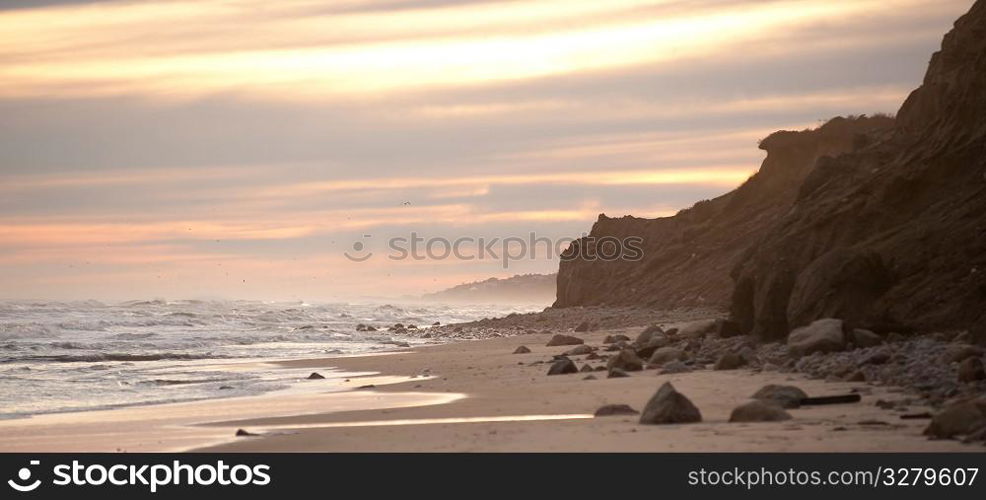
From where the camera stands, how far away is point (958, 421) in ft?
36.8

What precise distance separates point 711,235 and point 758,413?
164 feet

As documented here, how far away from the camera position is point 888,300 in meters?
22.0

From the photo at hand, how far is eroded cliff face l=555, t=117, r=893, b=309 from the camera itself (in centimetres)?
5650

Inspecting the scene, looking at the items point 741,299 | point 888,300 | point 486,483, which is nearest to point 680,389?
point 888,300

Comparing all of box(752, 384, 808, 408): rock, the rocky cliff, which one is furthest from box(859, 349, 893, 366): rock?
box(752, 384, 808, 408): rock

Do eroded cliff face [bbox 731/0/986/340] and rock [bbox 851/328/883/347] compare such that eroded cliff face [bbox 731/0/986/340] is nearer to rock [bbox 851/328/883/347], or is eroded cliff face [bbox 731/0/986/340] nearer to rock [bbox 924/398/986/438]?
rock [bbox 851/328/883/347]

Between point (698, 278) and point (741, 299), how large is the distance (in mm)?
30915

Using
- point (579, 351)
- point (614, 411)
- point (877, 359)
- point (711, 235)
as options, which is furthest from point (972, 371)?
point (711, 235)

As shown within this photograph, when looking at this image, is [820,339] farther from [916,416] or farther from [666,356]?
[916,416]

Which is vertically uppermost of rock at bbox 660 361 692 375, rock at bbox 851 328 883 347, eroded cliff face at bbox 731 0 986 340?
eroded cliff face at bbox 731 0 986 340

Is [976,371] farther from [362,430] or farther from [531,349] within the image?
[531,349]

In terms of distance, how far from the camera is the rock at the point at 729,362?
20.7 meters

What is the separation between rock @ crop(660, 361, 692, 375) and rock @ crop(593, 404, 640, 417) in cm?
587

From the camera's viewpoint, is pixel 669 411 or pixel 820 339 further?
pixel 820 339
